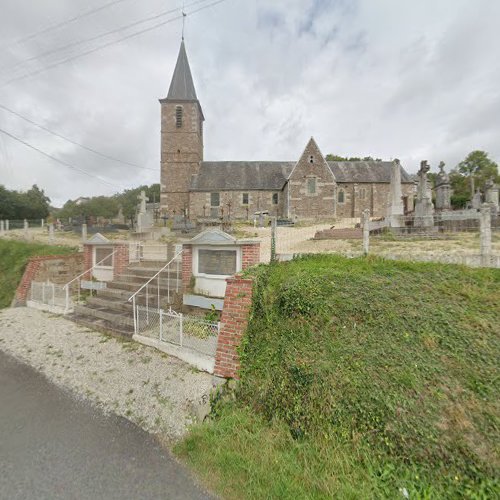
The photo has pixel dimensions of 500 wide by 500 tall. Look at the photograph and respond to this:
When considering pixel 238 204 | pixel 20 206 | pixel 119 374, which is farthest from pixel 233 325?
pixel 20 206

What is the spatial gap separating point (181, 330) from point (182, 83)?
115 feet

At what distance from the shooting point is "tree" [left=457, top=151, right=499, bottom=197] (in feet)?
146

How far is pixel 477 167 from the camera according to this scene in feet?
154

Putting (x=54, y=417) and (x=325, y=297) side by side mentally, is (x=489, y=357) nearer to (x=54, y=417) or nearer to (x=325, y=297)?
(x=325, y=297)

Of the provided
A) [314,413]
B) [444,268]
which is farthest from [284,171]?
[314,413]

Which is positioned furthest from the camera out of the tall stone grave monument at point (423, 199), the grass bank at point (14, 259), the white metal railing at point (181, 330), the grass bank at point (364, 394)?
the tall stone grave monument at point (423, 199)

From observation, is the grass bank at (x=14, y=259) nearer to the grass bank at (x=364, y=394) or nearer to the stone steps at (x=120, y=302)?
the stone steps at (x=120, y=302)

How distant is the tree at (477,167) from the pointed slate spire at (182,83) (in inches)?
1914

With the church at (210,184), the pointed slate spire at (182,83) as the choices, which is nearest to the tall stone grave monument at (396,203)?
the church at (210,184)

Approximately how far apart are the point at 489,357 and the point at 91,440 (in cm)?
490

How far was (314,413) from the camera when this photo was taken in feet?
9.69

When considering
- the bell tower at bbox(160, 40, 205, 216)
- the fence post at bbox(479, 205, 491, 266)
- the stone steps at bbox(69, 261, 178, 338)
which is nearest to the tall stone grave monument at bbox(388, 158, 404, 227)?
the fence post at bbox(479, 205, 491, 266)

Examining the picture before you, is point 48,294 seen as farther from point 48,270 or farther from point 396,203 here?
point 396,203

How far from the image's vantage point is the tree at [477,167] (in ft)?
146
